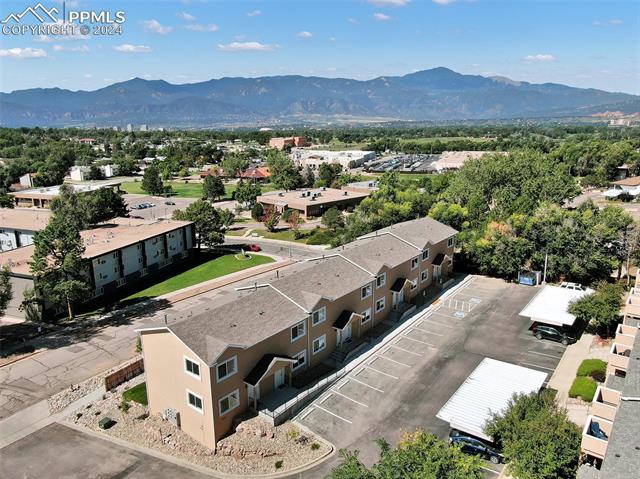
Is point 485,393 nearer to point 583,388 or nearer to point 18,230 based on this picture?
point 583,388

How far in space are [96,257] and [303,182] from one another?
74.8 meters

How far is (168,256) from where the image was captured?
200ft

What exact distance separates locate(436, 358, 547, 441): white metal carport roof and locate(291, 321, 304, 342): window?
34.2 ft

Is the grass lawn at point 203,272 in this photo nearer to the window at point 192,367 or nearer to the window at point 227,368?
the window at point 192,367

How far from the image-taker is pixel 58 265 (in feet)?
142

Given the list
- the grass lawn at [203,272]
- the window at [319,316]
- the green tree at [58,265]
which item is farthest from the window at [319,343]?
the grass lawn at [203,272]

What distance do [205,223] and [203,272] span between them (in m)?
9.90

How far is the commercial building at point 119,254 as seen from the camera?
44969mm

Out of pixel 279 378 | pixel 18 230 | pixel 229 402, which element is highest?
pixel 18 230

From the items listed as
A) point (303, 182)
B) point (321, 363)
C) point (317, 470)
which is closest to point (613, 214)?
point (321, 363)

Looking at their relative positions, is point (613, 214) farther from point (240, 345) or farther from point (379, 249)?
point (240, 345)

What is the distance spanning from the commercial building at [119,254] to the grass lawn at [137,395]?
17882mm

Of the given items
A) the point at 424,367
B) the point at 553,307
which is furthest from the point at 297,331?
the point at 553,307

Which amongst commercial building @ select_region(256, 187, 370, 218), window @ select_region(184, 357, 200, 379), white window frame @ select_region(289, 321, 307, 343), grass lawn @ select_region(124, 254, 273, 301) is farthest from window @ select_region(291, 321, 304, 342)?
commercial building @ select_region(256, 187, 370, 218)
